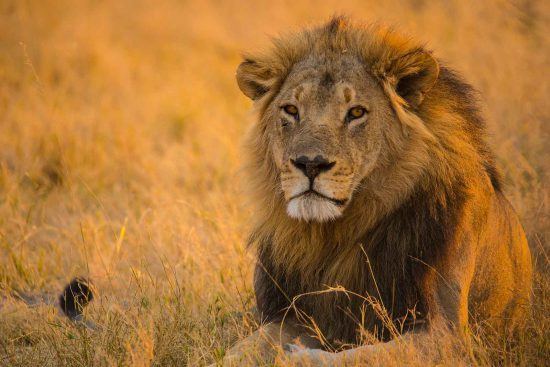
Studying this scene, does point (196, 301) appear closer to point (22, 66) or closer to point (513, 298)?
point (513, 298)

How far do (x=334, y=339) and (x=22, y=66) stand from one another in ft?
31.3

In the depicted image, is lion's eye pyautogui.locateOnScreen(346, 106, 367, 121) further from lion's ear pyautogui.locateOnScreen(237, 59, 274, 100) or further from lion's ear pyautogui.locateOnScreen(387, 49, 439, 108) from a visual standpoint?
lion's ear pyautogui.locateOnScreen(237, 59, 274, 100)

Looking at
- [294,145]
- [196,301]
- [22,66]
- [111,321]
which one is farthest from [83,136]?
[294,145]

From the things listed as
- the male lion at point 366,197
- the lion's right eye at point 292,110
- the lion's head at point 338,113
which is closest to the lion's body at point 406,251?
the male lion at point 366,197

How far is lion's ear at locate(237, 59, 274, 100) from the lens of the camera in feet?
14.9

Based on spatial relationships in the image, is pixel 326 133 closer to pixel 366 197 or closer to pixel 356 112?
pixel 356 112

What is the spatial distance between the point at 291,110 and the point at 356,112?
1.25 ft

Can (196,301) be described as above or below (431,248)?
below

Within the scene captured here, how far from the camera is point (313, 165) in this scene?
12.6 ft

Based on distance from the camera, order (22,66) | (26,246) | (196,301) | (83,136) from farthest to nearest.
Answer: (22,66) < (83,136) < (26,246) < (196,301)

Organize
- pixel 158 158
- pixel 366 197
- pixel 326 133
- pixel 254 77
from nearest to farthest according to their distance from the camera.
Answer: pixel 326 133 < pixel 366 197 < pixel 254 77 < pixel 158 158

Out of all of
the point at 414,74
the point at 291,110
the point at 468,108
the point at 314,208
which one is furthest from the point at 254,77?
the point at 468,108

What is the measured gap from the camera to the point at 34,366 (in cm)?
419

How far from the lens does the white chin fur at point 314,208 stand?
12.7ft
